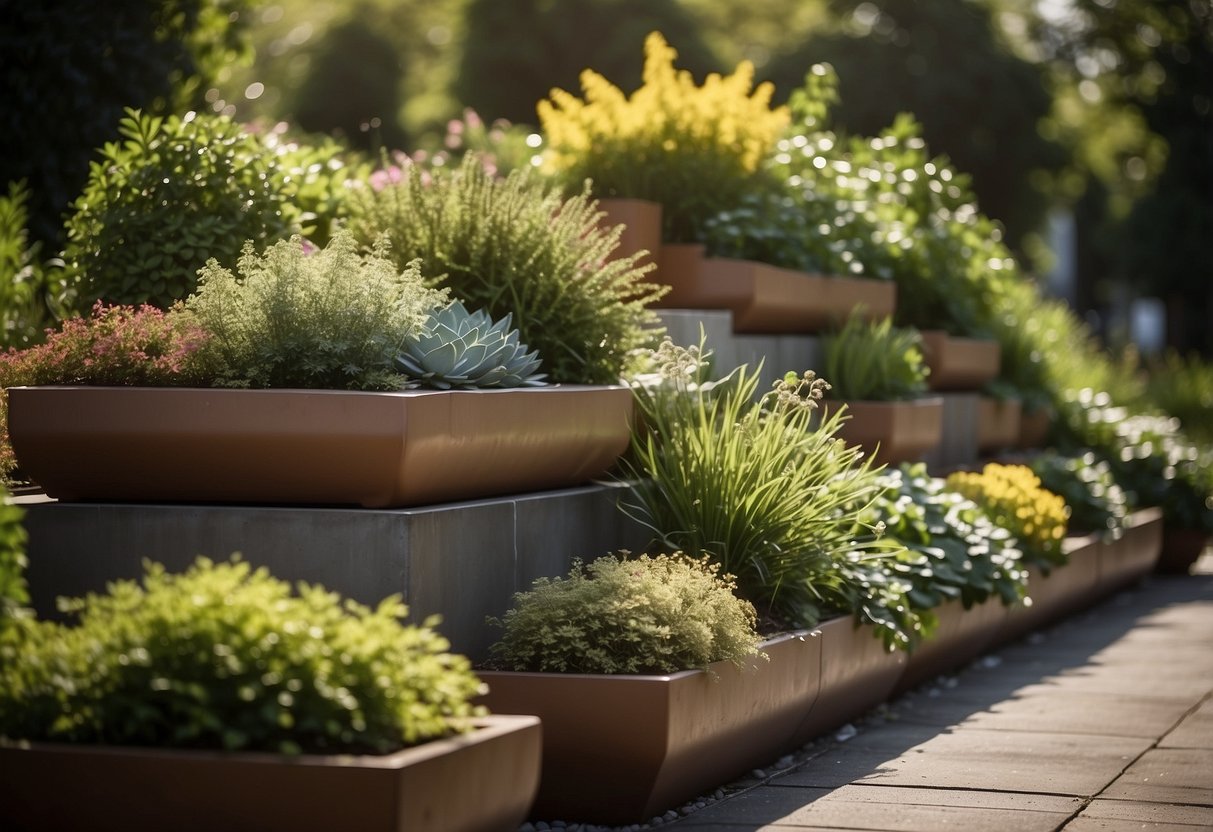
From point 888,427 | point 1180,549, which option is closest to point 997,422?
point 1180,549

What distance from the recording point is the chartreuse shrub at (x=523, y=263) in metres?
6.94

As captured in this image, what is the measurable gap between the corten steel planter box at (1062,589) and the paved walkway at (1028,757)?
0.58 ft

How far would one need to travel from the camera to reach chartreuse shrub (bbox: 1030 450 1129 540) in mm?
10953

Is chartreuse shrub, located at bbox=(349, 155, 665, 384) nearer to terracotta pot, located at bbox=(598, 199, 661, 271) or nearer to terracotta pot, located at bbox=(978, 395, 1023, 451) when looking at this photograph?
terracotta pot, located at bbox=(598, 199, 661, 271)

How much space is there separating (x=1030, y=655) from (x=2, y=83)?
19.9 ft

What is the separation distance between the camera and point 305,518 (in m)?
5.46

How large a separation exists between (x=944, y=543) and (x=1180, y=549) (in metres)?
5.94

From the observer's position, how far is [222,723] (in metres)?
4.04

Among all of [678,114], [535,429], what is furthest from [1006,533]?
[535,429]

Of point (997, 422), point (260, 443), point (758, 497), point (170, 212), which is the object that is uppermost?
point (170, 212)

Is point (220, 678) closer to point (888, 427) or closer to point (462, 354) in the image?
point (462, 354)

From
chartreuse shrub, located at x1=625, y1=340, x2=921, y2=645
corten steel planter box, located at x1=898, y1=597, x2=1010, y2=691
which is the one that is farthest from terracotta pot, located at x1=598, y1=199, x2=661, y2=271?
corten steel planter box, located at x1=898, y1=597, x2=1010, y2=691

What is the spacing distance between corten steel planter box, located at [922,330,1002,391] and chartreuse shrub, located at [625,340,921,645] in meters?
3.95

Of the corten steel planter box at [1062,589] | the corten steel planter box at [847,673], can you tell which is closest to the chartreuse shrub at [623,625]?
the corten steel planter box at [847,673]
